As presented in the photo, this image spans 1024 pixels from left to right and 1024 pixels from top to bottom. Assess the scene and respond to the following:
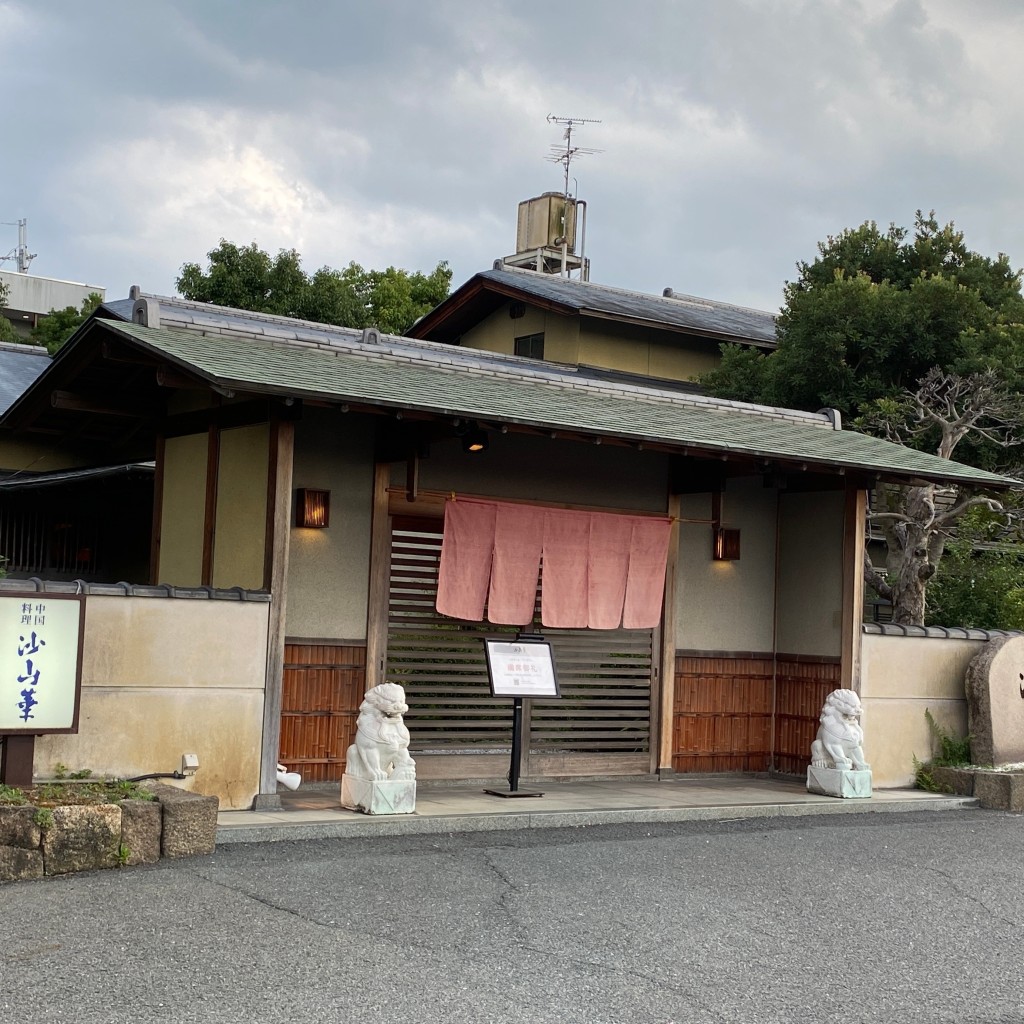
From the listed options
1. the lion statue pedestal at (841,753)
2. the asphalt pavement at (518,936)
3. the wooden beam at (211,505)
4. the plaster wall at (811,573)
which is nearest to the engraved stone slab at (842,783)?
the lion statue pedestal at (841,753)

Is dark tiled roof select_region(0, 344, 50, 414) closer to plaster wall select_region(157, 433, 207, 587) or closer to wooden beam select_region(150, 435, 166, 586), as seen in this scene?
wooden beam select_region(150, 435, 166, 586)

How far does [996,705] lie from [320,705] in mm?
6417

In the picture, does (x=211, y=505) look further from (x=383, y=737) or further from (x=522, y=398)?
(x=522, y=398)

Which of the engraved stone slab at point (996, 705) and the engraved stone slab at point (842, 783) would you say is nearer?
the engraved stone slab at point (842, 783)

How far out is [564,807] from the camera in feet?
32.7

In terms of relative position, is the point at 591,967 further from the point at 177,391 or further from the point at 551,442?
the point at 177,391

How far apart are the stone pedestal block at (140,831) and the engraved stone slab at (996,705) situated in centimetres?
811

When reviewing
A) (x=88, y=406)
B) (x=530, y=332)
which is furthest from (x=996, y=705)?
(x=530, y=332)

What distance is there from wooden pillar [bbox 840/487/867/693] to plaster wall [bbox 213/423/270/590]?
550 cm

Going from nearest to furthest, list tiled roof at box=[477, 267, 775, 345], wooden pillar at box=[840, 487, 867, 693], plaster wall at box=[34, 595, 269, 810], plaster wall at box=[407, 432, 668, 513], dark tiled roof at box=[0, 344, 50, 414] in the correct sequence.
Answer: plaster wall at box=[34, 595, 269, 810], plaster wall at box=[407, 432, 668, 513], wooden pillar at box=[840, 487, 867, 693], dark tiled roof at box=[0, 344, 50, 414], tiled roof at box=[477, 267, 775, 345]

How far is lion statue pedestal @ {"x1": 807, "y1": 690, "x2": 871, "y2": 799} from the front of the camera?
1133 cm

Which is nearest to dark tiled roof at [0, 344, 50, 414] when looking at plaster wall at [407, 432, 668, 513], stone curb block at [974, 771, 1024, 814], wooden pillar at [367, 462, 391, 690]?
wooden pillar at [367, 462, 391, 690]

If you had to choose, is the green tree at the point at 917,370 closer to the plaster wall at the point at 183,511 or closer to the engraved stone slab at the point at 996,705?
the engraved stone slab at the point at 996,705

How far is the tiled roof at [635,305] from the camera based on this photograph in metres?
23.2
